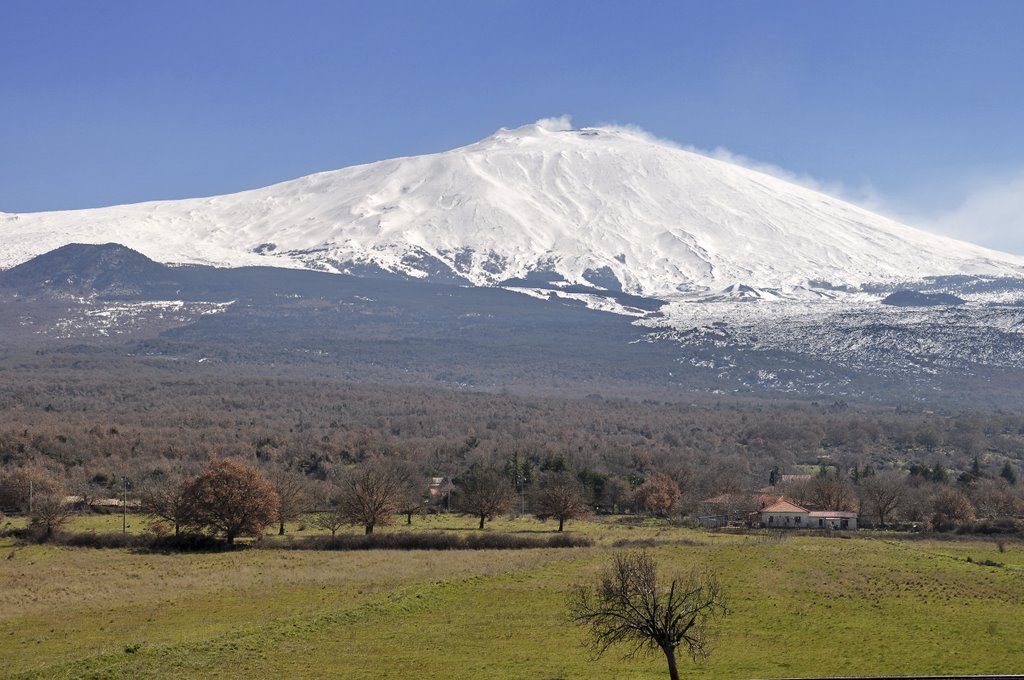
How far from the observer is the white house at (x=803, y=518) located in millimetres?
67875

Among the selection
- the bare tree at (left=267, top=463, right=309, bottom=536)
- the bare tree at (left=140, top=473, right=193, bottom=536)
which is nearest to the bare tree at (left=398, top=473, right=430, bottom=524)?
the bare tree at (left=267, top=463, right=309, bottom=536)

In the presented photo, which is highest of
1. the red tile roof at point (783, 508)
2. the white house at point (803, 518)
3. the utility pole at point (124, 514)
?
the utility pole at point (124, 514)

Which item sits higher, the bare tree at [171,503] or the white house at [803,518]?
the bare tree at [171,503]

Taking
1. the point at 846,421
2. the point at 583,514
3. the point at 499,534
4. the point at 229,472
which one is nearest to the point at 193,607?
the point at 229,472

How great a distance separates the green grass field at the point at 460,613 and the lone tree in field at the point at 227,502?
3.03 metres

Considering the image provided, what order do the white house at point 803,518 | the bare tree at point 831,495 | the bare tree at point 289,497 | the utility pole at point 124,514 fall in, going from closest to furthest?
the utility pole at point 124,514, the bare tree at point 289,497, the white house at point 803,518, the bare tree at point 831,495

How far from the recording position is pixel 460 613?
121ft

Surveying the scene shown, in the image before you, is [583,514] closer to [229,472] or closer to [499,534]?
[499,534]

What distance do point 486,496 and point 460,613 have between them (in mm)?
28939

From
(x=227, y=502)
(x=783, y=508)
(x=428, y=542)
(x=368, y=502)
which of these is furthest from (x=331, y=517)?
(x=783, y=508)

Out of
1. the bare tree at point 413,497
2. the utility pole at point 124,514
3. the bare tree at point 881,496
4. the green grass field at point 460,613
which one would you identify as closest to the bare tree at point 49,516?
the green grass field at point 460,613

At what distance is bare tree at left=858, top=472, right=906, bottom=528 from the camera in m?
70.4

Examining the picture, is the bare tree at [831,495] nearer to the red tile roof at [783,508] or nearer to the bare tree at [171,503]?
the red tile roof at [783,508]

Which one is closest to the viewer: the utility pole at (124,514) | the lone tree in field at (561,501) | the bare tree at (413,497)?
the utility pole at (124,514)
